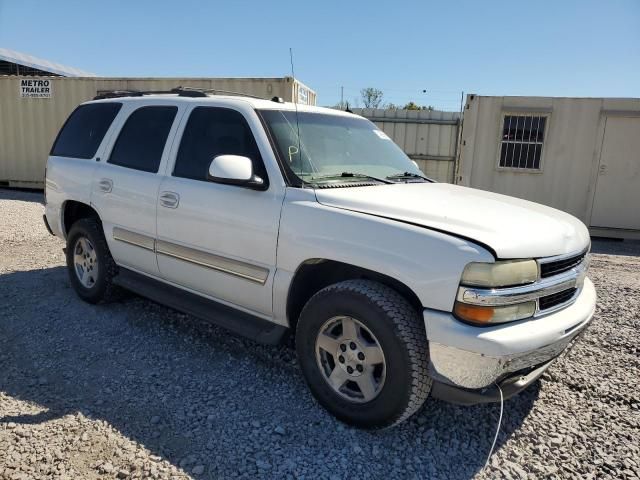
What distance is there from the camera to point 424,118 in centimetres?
1216

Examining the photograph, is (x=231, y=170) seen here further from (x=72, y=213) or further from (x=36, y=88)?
(x=36, y=88)

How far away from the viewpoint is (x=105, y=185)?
4.13m

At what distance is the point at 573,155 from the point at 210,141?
30.8 ft

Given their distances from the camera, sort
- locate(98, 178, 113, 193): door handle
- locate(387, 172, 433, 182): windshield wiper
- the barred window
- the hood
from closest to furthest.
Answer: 1. the hood
2. locate(387, 172, 433, 182): windshield wiper
3. locate(98, 178, 113, 193): door handle
4. the barred window

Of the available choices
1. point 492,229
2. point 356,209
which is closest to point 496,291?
point 492,229

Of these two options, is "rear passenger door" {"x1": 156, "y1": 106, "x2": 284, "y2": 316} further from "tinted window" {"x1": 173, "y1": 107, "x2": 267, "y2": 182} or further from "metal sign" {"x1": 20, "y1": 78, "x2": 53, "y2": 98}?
"metal sign" {"x1": 20, "y1": 78, "x2": 53, "y2": 98}

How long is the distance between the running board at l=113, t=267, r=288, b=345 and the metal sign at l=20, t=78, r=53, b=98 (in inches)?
405

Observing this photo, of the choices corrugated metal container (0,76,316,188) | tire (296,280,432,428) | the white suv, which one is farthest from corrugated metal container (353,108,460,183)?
tire (296,280,432,428)

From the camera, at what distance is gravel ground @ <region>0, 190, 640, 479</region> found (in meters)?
2.46

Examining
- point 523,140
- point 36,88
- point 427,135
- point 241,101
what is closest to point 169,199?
point 241,101

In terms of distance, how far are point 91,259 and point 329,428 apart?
2.94m

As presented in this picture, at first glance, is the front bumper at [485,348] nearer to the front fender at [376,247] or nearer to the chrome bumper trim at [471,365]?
the chrome bumper trim at [471,365]

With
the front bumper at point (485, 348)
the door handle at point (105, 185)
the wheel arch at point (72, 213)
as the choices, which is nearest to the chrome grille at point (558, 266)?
the front bumper at point (485, 348)

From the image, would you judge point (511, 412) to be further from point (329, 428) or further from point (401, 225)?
point (401, 225)
